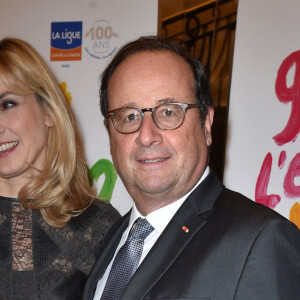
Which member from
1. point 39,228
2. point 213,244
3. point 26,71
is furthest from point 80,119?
point 213,244

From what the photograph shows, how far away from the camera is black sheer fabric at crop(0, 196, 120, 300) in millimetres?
1709

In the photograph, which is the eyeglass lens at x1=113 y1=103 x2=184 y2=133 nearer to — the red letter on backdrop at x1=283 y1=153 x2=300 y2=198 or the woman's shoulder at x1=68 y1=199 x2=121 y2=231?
the woman's shoulder at x1=68 y1=199 x2=121 y2=231

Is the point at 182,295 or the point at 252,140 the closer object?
the point at 182,295

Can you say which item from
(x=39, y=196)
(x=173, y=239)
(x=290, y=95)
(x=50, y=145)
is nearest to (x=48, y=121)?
(x=50, y=145)

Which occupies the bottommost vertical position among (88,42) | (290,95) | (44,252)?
(44,252)

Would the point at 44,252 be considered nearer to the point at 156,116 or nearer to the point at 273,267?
the point at 156,116

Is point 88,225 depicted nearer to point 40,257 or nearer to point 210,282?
point 40,257

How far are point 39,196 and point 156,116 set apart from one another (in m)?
0.70

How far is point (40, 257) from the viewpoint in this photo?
1771mm

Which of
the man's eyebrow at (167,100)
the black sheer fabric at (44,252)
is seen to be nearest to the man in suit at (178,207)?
the man's eyebrow at (167,100)

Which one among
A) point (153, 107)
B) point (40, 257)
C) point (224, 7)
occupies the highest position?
point (224, 7)

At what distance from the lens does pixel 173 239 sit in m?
1.33

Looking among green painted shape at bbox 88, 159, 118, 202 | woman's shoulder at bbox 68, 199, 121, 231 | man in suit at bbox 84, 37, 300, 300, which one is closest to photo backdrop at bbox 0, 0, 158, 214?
green painted shape at bbox 88, 159, 118, 202

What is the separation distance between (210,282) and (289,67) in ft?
3.72
